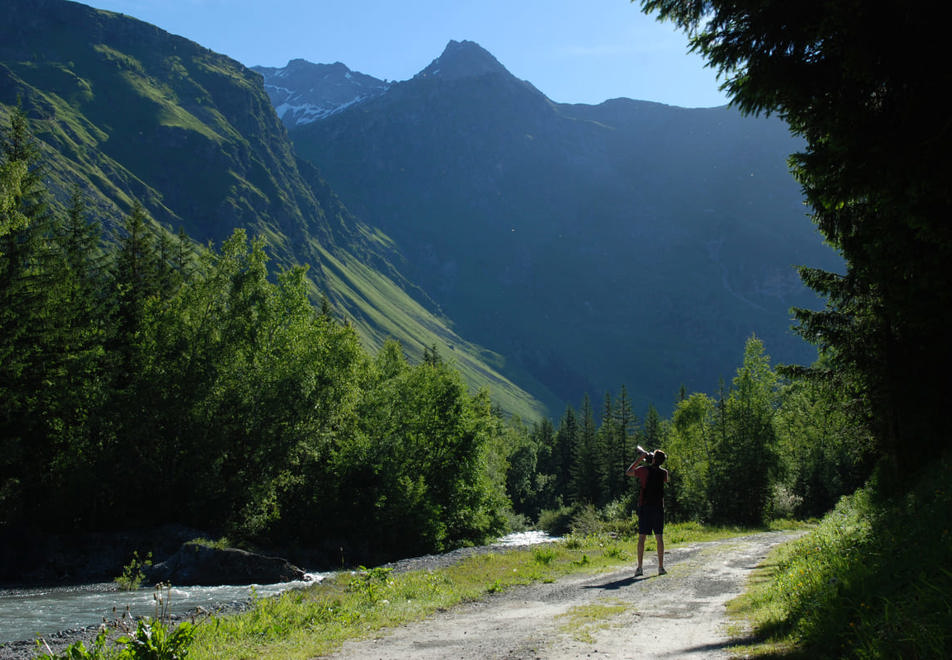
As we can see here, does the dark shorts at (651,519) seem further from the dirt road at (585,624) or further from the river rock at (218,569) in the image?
the river rock at (218,569)

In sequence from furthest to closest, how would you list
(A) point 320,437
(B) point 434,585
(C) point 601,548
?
(A) point 320,437, (C) point 601,548, (B) point 434,585

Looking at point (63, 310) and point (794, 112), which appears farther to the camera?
point (63, 310)

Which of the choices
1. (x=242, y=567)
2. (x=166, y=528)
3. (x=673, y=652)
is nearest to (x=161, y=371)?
(x=166, y=528)

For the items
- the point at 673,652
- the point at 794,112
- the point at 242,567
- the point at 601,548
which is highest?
the point at 794,112

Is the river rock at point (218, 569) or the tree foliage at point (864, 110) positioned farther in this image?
the river rock at point (218, 569)

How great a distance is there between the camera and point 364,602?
12.1 m

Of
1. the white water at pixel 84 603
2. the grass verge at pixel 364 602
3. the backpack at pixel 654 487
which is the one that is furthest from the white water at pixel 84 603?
the backpack at pixel 654 487

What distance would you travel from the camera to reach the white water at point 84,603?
1476 centimetres

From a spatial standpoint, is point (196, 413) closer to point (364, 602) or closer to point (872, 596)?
point (364, 602)

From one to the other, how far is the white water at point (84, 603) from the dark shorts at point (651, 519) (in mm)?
10446

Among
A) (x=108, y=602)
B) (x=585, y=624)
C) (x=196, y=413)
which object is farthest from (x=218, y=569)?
(x=585, y=624)

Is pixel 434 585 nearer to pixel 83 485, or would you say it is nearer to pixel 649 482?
pixel 649 482

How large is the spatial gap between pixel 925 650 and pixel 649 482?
31.9 feet

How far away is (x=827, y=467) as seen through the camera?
50.7 metres
